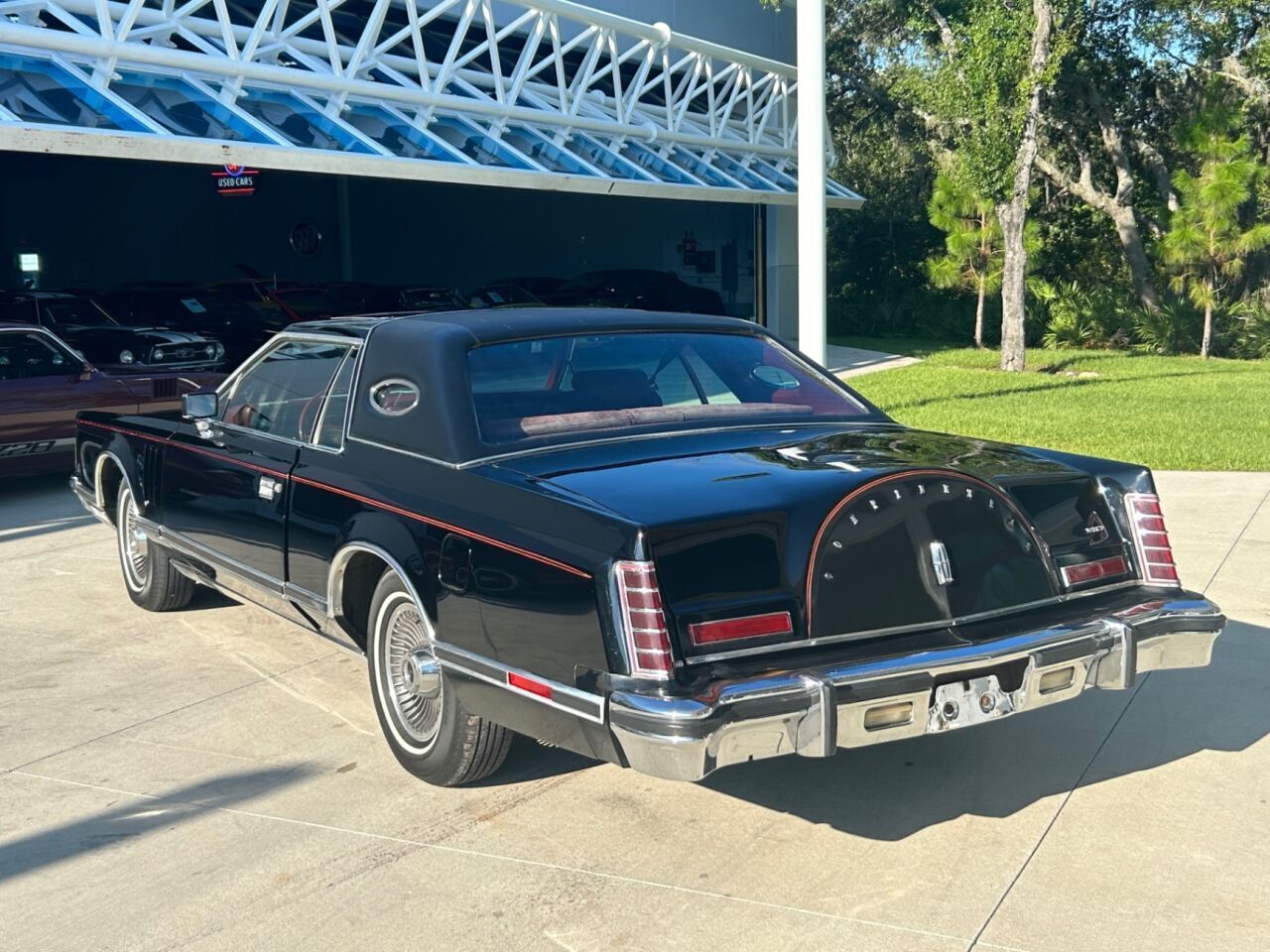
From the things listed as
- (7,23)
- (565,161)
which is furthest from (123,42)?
(565,161)

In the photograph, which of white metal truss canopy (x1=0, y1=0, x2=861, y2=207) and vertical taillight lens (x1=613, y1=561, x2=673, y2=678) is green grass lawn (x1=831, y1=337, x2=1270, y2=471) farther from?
vertical taillight lens (x1=613, y1=561, x2=673, y2=678)

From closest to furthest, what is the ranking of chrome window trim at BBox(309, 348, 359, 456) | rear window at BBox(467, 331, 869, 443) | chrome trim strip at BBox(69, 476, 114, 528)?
rear window at BBox(467, 331, 869, 443)
chrome window trim at BBox(309, 348, 359, 456)
chrome trim strip at BBox(69, 476, 114, 528)

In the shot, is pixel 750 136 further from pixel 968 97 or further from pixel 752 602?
pixel 752 602

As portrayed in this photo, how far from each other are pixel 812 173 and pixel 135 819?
1072 centimetres

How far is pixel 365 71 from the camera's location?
62.3ft

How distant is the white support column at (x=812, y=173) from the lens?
1334 centimetres

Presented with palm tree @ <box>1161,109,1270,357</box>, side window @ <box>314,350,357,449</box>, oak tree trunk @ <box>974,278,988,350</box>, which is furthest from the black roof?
oak tree trunk @ <box>974,278,988,350</box>

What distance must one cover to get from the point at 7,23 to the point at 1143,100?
23.7m

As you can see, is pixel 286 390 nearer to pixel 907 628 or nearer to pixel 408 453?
pixel 408 453

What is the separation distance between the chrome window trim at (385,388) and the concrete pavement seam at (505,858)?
1.48 meters

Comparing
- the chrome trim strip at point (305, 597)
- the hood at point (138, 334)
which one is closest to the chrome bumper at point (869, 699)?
the chrome trim strip at point (305, 597)

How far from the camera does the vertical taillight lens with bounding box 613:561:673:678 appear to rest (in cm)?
375

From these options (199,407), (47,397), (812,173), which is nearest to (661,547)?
(199,407)

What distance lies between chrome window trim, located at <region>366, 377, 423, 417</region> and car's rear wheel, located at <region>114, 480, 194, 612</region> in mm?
2053
